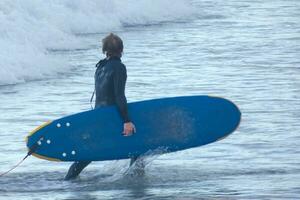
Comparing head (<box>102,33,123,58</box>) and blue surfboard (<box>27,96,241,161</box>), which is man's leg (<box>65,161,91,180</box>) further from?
head (<box>102,33,123,58</box>)

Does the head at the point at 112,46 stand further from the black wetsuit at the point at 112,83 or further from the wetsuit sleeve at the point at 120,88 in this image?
the wetsuit sleeve at the point at 120,88

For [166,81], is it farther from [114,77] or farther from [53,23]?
[53,23]

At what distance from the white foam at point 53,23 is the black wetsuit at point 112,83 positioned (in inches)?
368

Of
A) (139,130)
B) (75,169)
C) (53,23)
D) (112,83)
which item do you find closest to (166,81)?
(139,130)

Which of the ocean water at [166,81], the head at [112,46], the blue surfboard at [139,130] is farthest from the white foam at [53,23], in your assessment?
the head at [112,46]

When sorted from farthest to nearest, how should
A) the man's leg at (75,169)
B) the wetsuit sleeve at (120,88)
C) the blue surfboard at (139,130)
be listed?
1. the blue surfboard at (139,130)
2. the man's leg at (75,169)
3. the wetsuit sleeve at (120,88)

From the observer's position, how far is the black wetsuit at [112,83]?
40.7 ft

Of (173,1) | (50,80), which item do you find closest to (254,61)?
(50,80)

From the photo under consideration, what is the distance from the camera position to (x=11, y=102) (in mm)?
19078

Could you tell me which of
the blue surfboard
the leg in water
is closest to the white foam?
the blue surfboard

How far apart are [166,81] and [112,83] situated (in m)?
9.19

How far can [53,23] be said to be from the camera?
31812 millimetres

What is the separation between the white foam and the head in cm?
952

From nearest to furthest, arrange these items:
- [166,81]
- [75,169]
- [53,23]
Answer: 1. [75,169]
2. [166,81]
3. [53,23]
